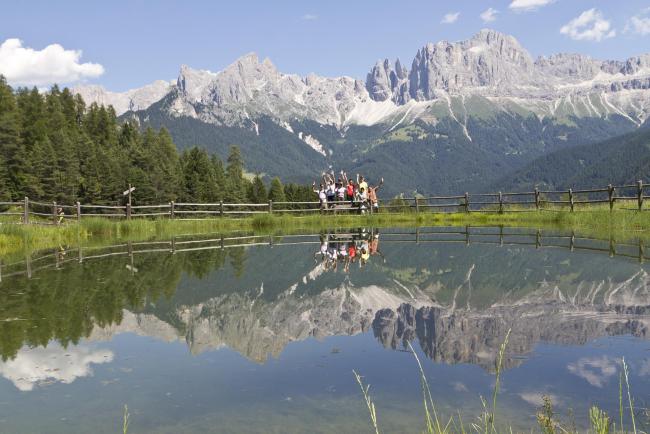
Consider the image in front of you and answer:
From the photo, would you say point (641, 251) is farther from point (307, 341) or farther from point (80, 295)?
point (80, 295)

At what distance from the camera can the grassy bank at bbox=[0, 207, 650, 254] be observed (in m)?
26.7

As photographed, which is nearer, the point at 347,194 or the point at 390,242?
the point at 390,242

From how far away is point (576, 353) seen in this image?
757 cm

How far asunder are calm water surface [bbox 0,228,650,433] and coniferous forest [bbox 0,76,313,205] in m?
44.3

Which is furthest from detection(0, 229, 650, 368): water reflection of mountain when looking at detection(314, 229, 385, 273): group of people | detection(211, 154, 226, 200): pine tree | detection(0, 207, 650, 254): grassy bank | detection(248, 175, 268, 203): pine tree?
detection(248, 175, 268, 203): pine tree

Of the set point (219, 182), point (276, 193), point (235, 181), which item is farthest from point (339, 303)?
point (235, 181)

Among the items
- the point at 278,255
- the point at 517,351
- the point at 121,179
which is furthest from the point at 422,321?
the point at 121,179

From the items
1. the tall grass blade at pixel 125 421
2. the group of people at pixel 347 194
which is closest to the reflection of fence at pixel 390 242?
the group of people at pixel 347 194

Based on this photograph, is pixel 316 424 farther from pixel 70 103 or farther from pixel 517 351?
pixel 70 103

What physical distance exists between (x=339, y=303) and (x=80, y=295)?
5.30 m

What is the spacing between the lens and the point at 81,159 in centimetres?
7781

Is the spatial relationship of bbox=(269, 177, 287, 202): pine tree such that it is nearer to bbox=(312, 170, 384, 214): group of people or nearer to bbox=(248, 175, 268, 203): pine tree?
bbox=(248, 175, 268, 203): pine tree

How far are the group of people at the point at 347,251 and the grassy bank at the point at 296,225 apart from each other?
914 cm

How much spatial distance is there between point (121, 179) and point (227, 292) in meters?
71.6
